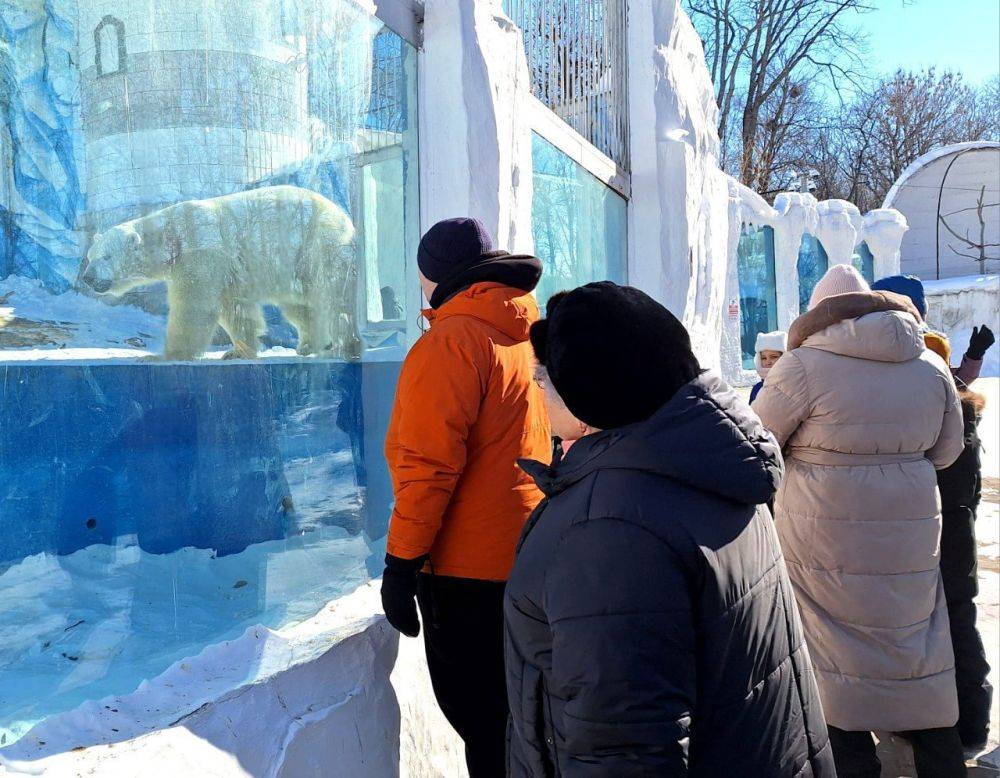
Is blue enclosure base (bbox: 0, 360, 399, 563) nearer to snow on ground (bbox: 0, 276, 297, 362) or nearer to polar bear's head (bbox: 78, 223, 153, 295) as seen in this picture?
snow on ground (bbox: 0, 276, 297, 362)

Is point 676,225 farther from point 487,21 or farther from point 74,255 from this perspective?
point 74,255

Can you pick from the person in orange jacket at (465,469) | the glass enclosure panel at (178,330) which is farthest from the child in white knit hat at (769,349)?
the person in orange jacket at (465,469)

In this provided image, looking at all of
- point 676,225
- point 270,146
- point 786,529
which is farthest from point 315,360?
point 676,225

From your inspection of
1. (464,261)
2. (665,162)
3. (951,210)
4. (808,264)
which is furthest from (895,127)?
(464,261)

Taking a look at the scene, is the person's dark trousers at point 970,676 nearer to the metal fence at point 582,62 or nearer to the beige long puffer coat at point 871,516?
the beige long puffer coat at point 871,516

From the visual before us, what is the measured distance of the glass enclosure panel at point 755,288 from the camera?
11.5 meters

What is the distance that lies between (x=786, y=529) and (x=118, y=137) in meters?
1.75

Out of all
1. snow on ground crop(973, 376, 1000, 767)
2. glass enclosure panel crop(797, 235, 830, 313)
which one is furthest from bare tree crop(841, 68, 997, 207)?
snow on ground crop(973, 376, 1000, 767)

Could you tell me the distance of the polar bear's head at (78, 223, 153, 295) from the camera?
1605 mm

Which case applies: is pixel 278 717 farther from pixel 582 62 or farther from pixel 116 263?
pixel 582 62

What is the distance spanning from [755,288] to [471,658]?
10935 millimetres

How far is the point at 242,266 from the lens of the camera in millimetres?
Answer: 1971

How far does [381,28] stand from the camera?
250 centimetres

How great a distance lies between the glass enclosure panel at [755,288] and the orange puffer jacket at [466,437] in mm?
10233
